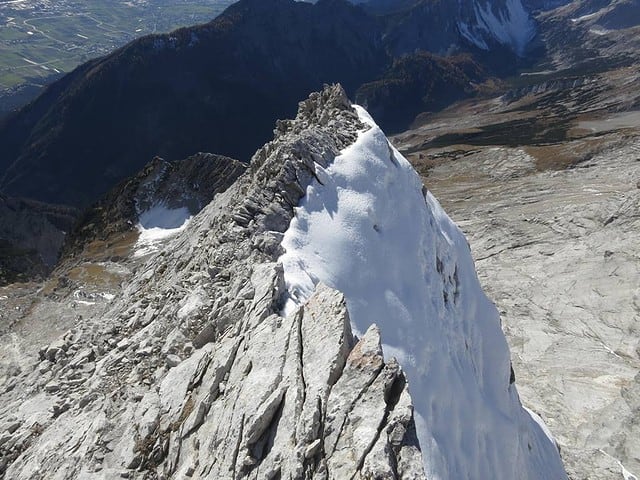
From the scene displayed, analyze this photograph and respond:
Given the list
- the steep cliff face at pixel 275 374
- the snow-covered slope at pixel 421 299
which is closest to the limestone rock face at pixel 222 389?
the steep cliff face at pixel 275 374

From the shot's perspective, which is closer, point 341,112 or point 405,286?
point 405,286

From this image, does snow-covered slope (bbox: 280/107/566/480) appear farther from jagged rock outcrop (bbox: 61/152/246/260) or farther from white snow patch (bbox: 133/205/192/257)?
jagged rock outcrop (bbox: 61/152/246/260)

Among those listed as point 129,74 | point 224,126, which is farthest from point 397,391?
point 129,74

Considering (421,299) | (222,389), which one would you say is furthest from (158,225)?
(222,389)

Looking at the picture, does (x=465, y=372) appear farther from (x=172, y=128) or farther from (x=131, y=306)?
(x=172, y=128)

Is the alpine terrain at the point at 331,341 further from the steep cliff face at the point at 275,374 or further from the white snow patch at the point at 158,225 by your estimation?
the white snow patch at the point at 158,225

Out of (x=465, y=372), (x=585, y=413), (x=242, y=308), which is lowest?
(x=585, y=413)

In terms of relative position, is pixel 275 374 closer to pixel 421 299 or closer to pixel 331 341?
pixel 331 341

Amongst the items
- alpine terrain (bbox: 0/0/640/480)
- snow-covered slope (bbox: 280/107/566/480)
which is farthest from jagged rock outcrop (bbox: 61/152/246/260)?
snow-covered slope (bbox: 280/107/566/480)
